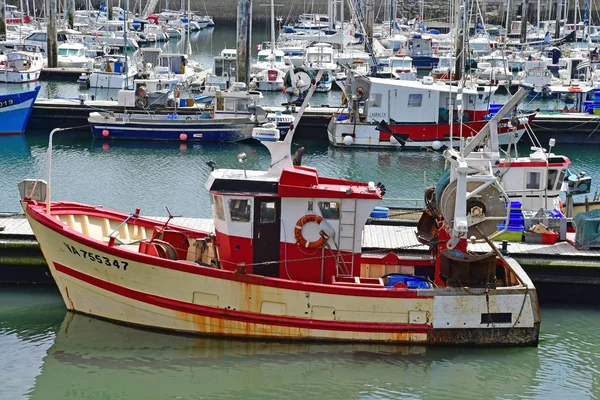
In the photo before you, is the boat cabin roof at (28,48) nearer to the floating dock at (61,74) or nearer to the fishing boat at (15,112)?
the floating dock at (61,74)

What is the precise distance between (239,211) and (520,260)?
527 centimetres

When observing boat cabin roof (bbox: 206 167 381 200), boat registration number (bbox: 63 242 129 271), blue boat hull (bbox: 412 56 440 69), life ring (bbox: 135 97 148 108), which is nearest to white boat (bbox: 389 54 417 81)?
blue boat hull (bbox: 412 56 440 69)

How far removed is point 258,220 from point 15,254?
5130 millimetres

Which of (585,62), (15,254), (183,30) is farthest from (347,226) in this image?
(183,30)

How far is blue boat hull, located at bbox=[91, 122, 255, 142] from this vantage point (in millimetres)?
35969

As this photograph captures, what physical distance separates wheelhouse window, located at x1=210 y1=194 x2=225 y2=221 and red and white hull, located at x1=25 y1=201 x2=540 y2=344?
93cm

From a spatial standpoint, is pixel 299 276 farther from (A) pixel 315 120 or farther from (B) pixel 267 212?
(A) pixel 315 120

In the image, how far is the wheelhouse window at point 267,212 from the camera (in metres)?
16.3

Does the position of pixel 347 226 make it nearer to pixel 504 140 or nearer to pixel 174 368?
pixel 174 368

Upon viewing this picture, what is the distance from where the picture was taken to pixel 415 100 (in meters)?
33.8

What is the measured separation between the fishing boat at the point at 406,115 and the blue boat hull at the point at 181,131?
11.2 ft

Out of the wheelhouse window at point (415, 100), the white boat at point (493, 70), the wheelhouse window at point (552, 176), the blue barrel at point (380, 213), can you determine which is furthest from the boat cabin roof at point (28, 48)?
the wheelhouse window at point (552, 176)

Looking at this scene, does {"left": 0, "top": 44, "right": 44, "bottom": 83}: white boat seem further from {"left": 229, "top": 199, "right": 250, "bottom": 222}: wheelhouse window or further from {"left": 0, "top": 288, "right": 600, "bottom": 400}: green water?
{"left": 229, "top": 199, "right": 250, "bottom": 222}: wheelhouse window

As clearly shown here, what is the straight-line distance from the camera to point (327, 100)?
48.1 meters
